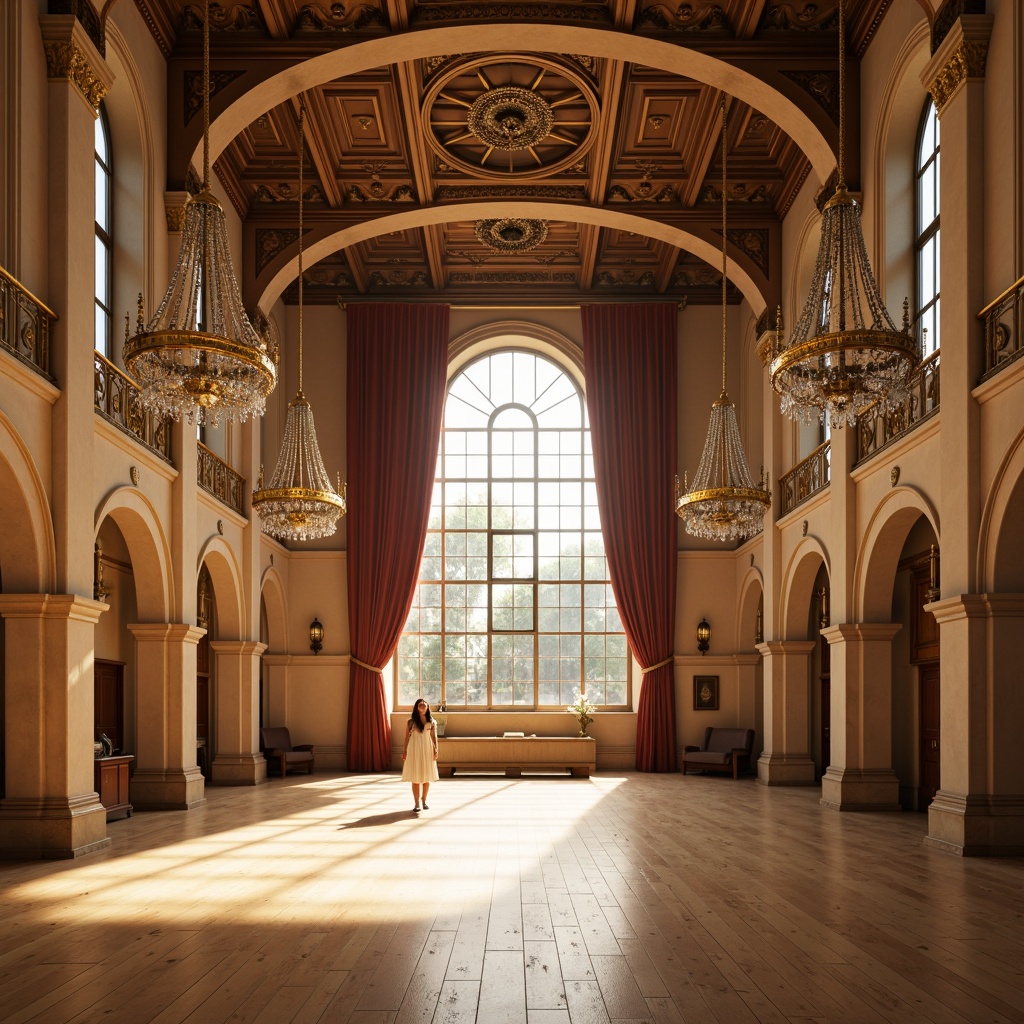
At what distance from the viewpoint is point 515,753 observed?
757 inches

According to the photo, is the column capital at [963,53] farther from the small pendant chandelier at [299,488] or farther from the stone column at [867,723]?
the small pendant chandelier at [299,488]

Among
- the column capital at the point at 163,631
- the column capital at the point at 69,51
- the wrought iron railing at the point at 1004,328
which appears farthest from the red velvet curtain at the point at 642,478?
the column capital at the point at 69,51

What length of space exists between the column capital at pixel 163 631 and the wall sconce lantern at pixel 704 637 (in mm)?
10267

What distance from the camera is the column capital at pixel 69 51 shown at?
32.6 ft

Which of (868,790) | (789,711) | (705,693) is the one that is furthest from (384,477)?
(868,790)

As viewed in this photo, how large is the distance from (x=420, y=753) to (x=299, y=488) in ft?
11.8

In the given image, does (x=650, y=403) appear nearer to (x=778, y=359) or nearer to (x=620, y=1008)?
(x=778, y=359)

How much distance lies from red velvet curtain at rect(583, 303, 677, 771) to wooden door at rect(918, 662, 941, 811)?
6616 millimetres

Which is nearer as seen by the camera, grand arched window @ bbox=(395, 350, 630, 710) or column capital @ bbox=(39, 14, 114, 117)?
column capital @ bbox=(39, 14, 114, 117)

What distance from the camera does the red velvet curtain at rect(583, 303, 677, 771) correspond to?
20.4m

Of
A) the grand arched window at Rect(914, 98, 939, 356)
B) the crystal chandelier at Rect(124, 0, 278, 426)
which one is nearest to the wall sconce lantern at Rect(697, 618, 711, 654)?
the grand arched window at Rect(914, 98, 939, 356)

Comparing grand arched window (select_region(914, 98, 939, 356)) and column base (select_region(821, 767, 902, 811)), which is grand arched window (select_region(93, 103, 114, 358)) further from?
column base (select_region(821, 767, 902, 811))

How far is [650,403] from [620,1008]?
16667mm

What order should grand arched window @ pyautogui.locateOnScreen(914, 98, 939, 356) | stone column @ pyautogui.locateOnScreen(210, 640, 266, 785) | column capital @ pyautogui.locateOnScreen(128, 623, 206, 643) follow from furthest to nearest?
stone column @ pyautogui.locateOnScreen(210, 640, 266, 785)
column capital @ pyautogui.locateOnScreen(128, 623, 206, 643)
grand arched window @ pyautogui.locateOnScreen(914, 98, 939, 356)
